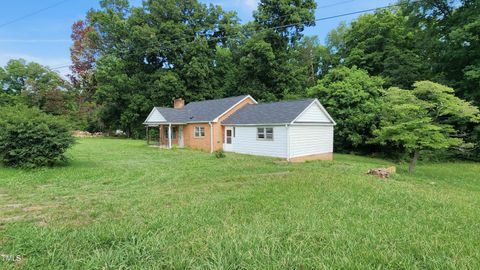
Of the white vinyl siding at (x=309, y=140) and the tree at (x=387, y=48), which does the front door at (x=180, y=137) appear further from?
the tree at (x=387, y=48)

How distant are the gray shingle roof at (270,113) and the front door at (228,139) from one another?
0.62 metres

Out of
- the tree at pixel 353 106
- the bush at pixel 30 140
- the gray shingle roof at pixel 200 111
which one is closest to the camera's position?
the bush at pixel 30 140

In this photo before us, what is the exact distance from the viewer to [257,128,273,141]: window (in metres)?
16.6

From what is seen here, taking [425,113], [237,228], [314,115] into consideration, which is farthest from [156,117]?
[237,228]

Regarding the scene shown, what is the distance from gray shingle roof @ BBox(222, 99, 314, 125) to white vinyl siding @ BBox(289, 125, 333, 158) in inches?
37.7

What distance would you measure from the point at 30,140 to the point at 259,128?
38.1 ft

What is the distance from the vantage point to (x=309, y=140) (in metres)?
16.9

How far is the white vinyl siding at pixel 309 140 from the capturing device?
15837mm

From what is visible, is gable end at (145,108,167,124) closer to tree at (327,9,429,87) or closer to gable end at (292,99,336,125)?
gable end at (292,99,336,125)

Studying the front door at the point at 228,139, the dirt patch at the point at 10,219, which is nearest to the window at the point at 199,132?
the front door at the point at 228,139

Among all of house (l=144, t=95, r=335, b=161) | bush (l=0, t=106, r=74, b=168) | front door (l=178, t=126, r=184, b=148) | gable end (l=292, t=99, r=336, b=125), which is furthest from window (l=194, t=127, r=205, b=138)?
bush (l=0, t=106, r=74, b=168)

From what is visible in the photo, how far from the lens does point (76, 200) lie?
6.16m

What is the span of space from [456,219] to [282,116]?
12.1 meters

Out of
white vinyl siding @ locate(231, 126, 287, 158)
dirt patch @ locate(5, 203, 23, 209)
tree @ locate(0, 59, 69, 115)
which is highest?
tree @ locate(0, 59, 69, 115)
